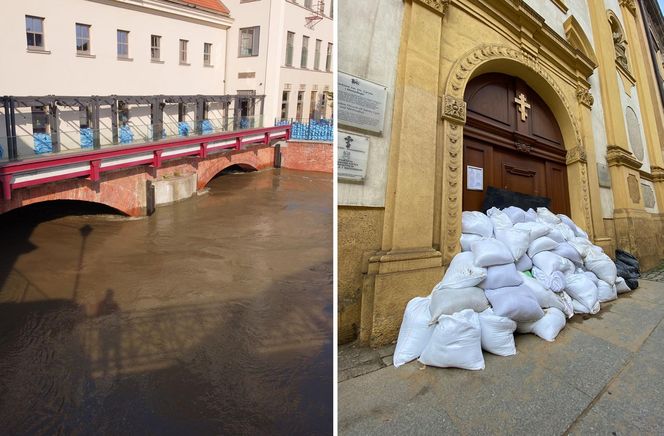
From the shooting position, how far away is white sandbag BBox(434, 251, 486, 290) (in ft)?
11.4

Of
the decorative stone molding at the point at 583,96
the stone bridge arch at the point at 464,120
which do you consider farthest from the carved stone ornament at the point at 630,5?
the stone bridge arch at the point at 464,120

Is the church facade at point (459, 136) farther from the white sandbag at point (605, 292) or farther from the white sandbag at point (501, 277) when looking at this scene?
the white sandbag at point (605, 292)

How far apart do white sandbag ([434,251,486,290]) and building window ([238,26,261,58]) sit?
79.4 ft

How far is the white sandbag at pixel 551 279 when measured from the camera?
404 centimetres

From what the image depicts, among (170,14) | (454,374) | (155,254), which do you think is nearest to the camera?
(454,374)

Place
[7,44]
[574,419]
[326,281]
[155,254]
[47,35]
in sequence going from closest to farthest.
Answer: [574,419] < [326,281] < [155,254] < [7,44] < [47,35]

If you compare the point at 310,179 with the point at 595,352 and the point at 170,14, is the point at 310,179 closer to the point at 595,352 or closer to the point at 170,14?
the point at 170,14

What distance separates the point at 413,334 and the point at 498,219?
1.97 metres

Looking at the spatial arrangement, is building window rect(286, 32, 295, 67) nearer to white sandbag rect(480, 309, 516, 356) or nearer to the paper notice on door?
the paper notice on door

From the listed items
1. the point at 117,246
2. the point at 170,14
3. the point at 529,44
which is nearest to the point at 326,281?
the point at 117,246

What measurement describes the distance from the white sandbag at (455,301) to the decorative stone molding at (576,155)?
166 inches

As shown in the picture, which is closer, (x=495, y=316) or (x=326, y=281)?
(x=495, y=316)

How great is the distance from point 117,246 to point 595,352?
13329mm

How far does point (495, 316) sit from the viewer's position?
3.23 m
